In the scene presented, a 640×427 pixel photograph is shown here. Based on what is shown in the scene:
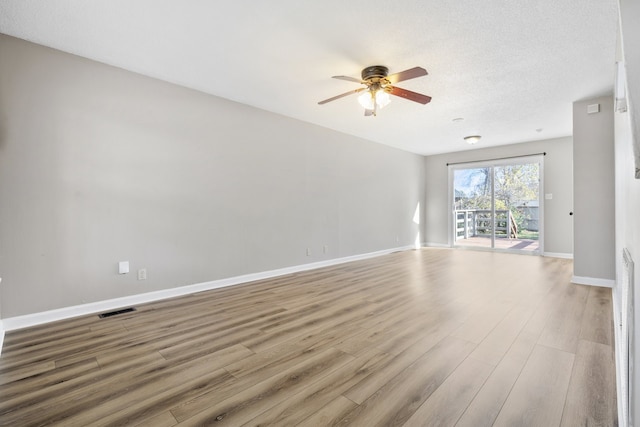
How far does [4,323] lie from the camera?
2510mm

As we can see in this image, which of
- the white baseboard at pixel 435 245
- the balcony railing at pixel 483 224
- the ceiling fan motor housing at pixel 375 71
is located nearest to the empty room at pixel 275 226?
the ceiling fan motor housing at pixel 375 71

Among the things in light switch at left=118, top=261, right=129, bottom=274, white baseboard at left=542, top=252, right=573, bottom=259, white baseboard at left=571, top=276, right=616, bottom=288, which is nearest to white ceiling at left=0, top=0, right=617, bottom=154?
light switch at left=118, top=261, right=129, bottom=274

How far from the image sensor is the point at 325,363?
6.40 ft

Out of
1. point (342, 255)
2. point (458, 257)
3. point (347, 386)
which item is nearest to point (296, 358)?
point (347, 386)

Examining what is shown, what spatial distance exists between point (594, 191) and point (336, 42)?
3.81m

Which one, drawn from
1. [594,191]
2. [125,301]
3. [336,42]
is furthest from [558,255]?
[125,301]

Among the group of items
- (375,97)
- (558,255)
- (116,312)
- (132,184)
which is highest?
(375,97)

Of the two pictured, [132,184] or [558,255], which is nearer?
[132,184]

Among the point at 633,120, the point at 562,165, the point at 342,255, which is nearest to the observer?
the point at 633,120

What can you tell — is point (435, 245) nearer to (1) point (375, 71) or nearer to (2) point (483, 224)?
(2) point (483, 224)

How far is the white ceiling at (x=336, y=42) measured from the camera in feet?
7.27

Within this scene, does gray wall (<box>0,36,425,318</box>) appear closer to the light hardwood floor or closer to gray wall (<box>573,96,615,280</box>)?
the light hardwood floor

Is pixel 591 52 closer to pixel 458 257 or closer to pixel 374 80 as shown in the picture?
pixel 374 80

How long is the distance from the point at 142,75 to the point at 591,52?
448 centimetres
